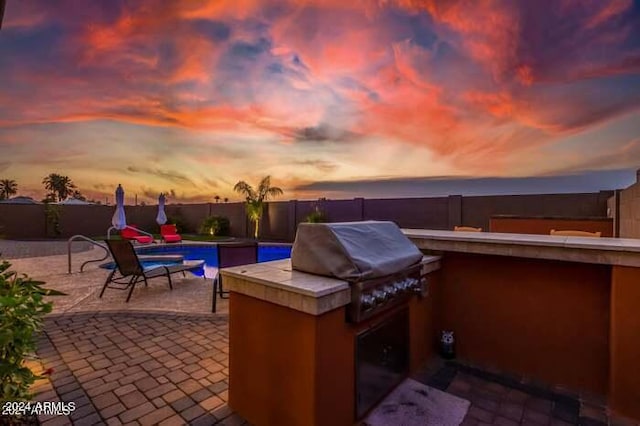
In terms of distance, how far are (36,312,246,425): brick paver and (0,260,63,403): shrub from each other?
761 millimetres

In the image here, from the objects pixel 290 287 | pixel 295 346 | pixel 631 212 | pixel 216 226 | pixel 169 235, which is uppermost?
pixel 631 212

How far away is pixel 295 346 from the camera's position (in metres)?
1.82

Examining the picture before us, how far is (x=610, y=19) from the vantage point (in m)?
5.14

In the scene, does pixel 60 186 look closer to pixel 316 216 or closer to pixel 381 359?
pixel 316 216

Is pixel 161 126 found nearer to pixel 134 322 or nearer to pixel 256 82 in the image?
pixel 256 82

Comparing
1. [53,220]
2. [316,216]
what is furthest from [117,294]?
[53,220]

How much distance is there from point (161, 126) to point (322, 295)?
26.7 feet

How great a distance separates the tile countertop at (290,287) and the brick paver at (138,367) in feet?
3.11

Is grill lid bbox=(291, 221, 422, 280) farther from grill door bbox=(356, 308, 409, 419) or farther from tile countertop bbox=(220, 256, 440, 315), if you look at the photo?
grill door bbox=(356, 308, 409, 419)

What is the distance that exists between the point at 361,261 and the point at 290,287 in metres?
0.49

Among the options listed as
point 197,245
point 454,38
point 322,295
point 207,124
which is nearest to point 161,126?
point 207,124

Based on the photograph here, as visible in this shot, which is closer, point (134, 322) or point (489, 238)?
point (489, 238)

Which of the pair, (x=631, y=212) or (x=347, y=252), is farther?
(x=631, y=212)

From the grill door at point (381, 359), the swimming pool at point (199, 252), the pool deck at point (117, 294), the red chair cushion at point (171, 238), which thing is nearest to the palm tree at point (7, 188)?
the red chair cushion at point (171, 238)
